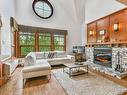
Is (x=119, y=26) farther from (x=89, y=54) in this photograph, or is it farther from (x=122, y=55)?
(x=89, y=54)

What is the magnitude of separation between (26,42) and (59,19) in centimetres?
259

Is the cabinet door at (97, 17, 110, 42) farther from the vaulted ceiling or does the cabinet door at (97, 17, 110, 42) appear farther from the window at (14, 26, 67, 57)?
the window at (14, 26, 67, 57)

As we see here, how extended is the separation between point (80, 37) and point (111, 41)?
3069 millimetres

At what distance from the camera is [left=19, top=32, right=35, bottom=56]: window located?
17.5 ft

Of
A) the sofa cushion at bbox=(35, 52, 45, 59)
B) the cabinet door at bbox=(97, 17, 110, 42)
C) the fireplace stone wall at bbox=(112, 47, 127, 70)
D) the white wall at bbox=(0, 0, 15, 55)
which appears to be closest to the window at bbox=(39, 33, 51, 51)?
the sofa cushion at bbox=(35, 52, 45, 59)

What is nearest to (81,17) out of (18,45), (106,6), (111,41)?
(106,6)

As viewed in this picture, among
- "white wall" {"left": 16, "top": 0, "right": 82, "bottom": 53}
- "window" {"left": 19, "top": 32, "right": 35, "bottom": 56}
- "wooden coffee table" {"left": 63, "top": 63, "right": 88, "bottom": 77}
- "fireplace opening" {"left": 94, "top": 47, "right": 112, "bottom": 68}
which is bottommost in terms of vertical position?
"wooden coffee table" {"left": 63, "top": 63, "right": 88, "bottom": 77}

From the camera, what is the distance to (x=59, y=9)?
619 centimetres

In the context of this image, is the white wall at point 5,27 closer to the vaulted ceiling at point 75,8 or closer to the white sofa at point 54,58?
the white sofa at point 54,58

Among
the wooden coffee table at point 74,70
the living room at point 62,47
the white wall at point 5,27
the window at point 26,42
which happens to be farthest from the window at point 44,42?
the wooden coffee table at point 74,70

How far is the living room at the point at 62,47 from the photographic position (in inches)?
104

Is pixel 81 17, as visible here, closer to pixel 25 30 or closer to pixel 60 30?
pixel 60 30

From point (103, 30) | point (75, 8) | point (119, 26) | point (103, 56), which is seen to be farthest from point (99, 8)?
point (103, 56)

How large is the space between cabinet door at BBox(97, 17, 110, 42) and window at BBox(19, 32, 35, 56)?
3755 millimetres
